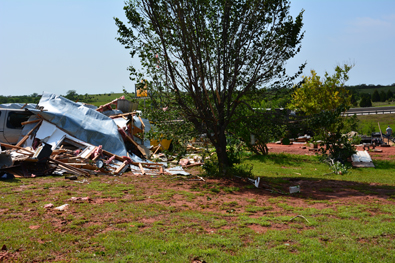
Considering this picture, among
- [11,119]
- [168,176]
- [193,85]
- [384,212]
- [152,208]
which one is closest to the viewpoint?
[384,212]

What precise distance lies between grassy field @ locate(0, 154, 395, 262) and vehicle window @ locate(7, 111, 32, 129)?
5.98 m

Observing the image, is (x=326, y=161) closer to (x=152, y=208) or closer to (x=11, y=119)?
(x=152, y=208)

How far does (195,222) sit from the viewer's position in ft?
20.9

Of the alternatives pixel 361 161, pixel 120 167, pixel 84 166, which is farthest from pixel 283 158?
pixel 84 166

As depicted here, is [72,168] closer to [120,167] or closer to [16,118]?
[120,167]

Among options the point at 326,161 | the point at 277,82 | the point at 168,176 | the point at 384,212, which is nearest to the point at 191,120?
the point at 168,176

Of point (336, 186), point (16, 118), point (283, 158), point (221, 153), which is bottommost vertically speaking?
point (283, 158)

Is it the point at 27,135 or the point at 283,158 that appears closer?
the point at 27,135

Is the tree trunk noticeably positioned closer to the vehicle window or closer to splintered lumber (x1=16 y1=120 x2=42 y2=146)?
splintered lumber (x1=16 y1=120 x2=42 y2=146)

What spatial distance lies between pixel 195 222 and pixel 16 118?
40.1 ft

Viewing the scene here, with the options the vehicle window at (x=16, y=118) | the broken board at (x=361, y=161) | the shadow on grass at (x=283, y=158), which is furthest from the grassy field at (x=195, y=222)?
the shadow on grass at (x=283, y=158)

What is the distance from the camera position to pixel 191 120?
38.8 feet

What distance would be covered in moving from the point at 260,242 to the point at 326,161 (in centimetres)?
1221

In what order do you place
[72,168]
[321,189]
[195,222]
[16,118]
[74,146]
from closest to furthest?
1. [195,222]
2. [321,189]
3. [72,168]
4. [74,146]
5. [16,118]
